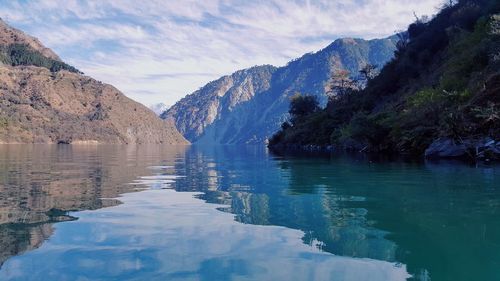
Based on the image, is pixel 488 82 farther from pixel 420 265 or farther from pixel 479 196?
pixel 420 265

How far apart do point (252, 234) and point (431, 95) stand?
39.1m

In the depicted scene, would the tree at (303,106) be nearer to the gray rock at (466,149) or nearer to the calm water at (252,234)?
the gray rock at (466,149)

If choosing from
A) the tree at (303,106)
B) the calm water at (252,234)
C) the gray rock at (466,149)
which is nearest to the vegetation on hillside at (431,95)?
the gray rock at (466,149)

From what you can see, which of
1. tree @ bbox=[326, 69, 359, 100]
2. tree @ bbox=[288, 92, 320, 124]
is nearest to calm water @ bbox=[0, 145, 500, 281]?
tree @ bbox=[326, 69, 359, 100]

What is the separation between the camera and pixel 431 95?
44750 mm

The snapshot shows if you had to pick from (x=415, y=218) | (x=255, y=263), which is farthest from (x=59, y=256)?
(x=415, y=218)

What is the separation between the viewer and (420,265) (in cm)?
779

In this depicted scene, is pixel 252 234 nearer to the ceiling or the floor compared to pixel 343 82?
nearer to the floor

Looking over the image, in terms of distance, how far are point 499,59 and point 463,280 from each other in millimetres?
40315

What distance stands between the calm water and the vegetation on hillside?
71.2ft

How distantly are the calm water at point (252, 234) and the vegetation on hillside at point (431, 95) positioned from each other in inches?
854

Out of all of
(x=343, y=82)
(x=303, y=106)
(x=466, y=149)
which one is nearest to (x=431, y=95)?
(x=466, y=149)

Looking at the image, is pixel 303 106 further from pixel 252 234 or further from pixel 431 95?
pixel 252 234

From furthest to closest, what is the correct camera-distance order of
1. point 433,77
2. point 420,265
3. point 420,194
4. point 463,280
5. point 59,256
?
point 433,77 → point 420,194 → point 59,256 → point 420,265 → point 463,280
